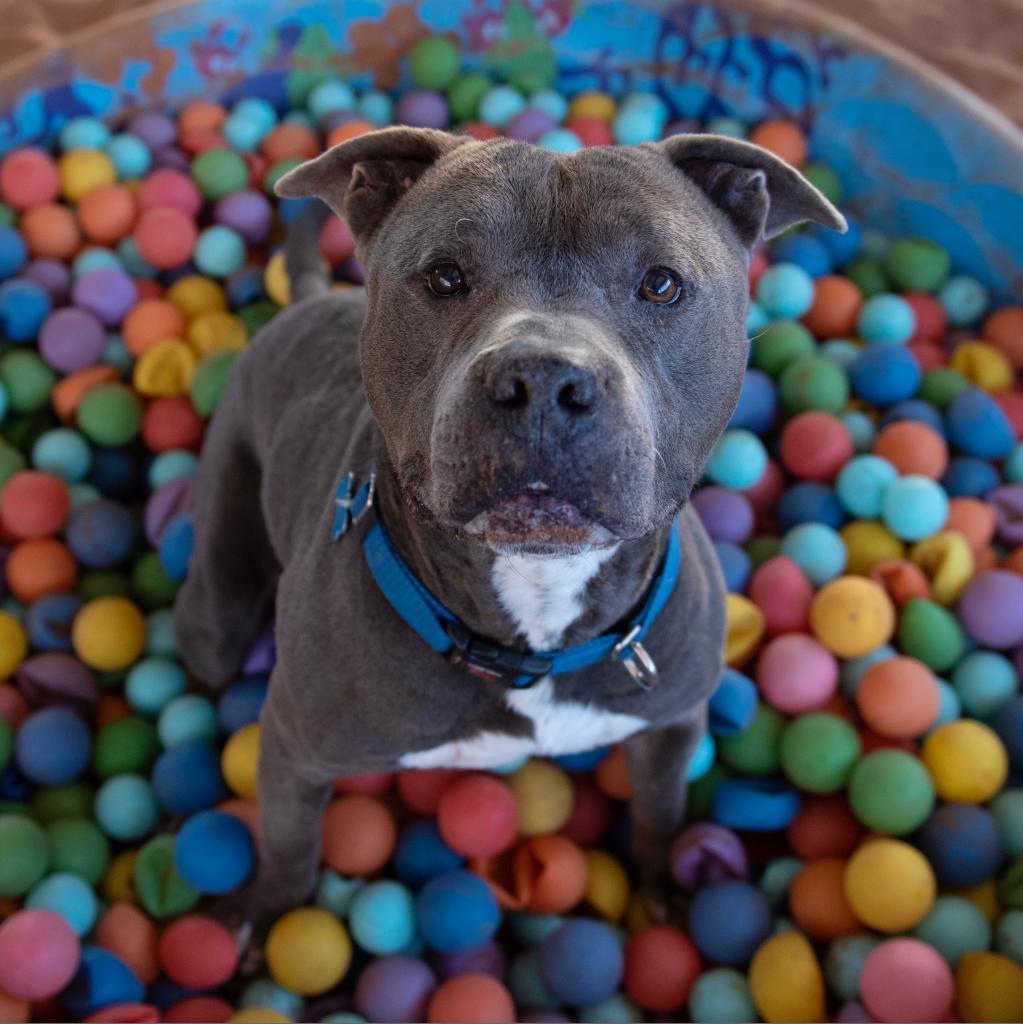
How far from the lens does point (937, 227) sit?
3.29m

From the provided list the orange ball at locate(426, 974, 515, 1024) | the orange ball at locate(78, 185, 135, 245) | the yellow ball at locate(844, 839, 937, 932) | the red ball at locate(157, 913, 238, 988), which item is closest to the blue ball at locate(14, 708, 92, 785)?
the red ball at locate(157, 913, 238, 988)

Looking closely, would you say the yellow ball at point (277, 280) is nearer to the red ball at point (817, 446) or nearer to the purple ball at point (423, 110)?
the purple ball at point (423, 110)

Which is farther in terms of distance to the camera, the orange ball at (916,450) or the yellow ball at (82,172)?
the yellow ball at (82,172)

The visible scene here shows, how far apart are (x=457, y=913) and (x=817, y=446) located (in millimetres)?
1425

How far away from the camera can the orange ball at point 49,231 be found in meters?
3.27

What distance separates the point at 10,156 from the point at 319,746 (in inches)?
95.2

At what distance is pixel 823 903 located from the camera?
87.3 inches

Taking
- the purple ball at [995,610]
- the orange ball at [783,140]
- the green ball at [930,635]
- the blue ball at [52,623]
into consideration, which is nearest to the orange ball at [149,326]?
the blue ball at [52,623]

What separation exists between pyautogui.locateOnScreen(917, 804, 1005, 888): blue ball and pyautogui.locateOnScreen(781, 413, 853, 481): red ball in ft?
2.98

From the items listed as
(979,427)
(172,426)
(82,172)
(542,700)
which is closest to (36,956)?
(542,700)

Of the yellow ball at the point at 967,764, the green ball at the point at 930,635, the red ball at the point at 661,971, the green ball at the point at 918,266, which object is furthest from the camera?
the green ball at the point at 918,266

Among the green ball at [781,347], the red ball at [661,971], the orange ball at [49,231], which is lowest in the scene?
the red ball at [661,971]

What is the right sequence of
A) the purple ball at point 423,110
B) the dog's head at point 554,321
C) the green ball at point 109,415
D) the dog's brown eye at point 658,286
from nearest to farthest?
the dog's head at point 554,321
the dog's brown eye at point 658,286
the green ball at point 109,415
the purple ball at point 423,110

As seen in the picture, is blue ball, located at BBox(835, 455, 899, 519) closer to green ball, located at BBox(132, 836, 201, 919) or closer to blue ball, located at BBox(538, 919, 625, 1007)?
blue ball, located at BBox(538, 919, 625, 1007)
